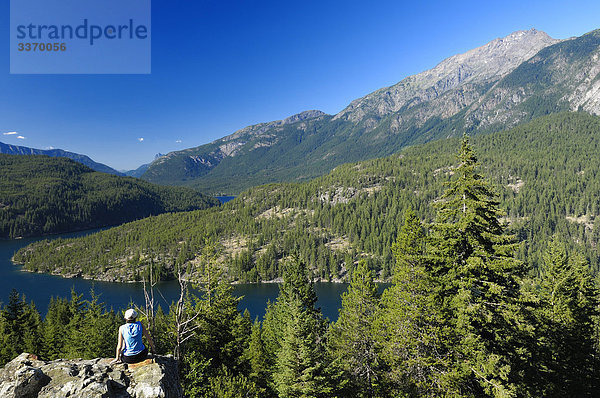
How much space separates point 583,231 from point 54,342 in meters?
223

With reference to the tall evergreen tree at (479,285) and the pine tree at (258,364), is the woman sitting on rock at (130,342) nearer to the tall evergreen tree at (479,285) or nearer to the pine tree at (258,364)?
the tall evergreen tree at (479,285)

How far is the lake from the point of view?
333ft

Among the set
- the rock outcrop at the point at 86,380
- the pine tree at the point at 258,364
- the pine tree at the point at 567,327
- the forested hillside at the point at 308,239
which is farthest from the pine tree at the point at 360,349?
the forested hillside at the point at 308,239

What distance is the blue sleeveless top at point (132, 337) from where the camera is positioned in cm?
933

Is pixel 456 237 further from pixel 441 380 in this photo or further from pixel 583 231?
pixel 583 231

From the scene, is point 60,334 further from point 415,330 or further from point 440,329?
point 440,329

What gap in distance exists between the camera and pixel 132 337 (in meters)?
9.41

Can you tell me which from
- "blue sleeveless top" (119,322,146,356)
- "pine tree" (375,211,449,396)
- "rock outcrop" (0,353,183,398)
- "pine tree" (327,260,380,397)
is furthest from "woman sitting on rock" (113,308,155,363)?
"pine tree" (327,260,380,397)

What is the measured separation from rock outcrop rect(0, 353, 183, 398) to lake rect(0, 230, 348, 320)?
8748cm

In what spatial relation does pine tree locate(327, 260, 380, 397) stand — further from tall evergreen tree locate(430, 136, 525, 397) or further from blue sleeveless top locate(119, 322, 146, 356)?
blue sleeveless top locate(119, 322, 146, 356)

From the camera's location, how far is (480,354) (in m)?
14.7

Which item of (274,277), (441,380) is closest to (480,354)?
(441,380)

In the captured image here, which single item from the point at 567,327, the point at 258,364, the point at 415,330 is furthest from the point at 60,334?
the point at 567,327

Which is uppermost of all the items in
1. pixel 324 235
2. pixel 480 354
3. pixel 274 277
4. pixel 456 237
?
pixel 456 237
